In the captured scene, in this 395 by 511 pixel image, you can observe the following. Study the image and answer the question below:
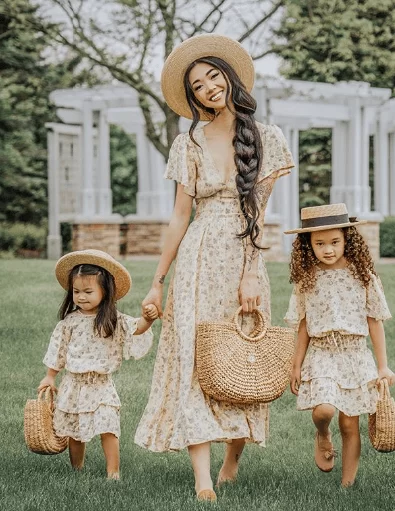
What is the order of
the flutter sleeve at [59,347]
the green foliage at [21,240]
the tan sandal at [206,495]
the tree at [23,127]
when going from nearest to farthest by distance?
the tan sandal at [206,495] < the flutter sleeve at [59,347] < the green foliage at [21,240] < the tree at [23,127]

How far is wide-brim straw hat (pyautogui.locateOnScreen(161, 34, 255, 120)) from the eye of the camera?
4578mm

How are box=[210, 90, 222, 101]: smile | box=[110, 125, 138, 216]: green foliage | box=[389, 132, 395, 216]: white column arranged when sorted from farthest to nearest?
box=[110, 125, 138, 216]: green foliage
box=[389, 132, 395, 216]: white column
box=[210, 90, 222, 101]: smile

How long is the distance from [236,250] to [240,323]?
0.32 m

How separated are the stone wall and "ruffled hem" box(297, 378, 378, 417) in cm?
1451

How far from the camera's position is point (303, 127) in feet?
66.2

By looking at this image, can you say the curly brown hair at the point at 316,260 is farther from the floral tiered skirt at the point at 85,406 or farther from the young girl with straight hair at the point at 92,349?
the floral tiered skirt at the point at 85,406

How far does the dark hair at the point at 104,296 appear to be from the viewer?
482 cm

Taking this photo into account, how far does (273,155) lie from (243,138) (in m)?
0.17

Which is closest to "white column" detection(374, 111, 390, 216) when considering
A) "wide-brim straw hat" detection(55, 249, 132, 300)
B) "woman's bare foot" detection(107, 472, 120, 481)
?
"wide-brim straw hat" detection(55, 249, 132, 300)

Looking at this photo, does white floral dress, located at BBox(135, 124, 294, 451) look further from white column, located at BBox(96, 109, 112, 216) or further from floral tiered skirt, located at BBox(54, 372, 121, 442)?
white column, located at BBox(96, 109, 112, 216)

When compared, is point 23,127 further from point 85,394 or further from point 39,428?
point 39,428

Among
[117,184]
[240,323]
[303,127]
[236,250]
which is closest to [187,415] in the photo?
[240,323]

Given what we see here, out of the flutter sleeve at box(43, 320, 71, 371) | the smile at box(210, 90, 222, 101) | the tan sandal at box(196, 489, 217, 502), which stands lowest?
the tan sandal at box(196, 489, 217, 502)

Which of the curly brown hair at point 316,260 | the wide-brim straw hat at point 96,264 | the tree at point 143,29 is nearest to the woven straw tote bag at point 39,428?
the wide-brim straw hat at point 96,264
